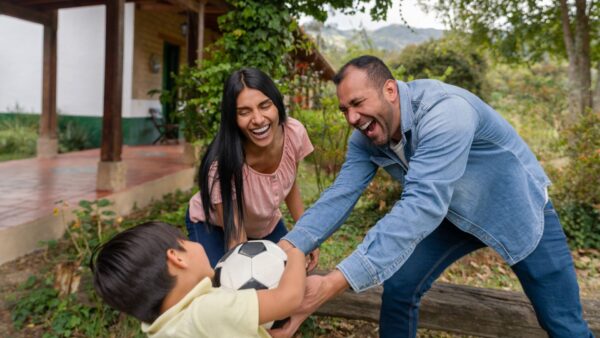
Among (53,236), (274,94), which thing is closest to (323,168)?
(53,236)

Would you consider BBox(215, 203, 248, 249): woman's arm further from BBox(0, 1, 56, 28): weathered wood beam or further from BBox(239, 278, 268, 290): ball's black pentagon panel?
BBox(0, 1, 56, 28): weathered wood beam

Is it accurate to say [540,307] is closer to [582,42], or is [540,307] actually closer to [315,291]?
[315,291]

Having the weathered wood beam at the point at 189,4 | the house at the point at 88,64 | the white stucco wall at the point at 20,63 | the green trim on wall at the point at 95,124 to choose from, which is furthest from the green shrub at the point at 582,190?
the white stucco wall at the point at 20,63

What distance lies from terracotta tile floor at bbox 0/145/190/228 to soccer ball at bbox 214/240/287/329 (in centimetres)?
345

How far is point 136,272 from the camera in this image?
1757 millimetres

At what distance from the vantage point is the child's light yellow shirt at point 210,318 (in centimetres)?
175

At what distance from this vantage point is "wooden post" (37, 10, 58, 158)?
920 cm

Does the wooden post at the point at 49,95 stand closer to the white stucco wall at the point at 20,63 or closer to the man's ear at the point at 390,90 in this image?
the white stucco wall at the point at 20,63

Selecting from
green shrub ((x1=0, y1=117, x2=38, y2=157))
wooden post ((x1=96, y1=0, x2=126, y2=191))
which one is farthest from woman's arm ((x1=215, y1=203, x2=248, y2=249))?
green shrub ((x1=0, y1=117, x2=38, y2=157))

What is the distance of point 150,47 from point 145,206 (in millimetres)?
6302

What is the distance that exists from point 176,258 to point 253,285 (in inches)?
13.8

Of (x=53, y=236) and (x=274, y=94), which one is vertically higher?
(x=274, y=94)

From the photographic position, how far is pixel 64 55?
37.1ft

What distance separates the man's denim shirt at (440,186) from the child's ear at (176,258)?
594 mm
